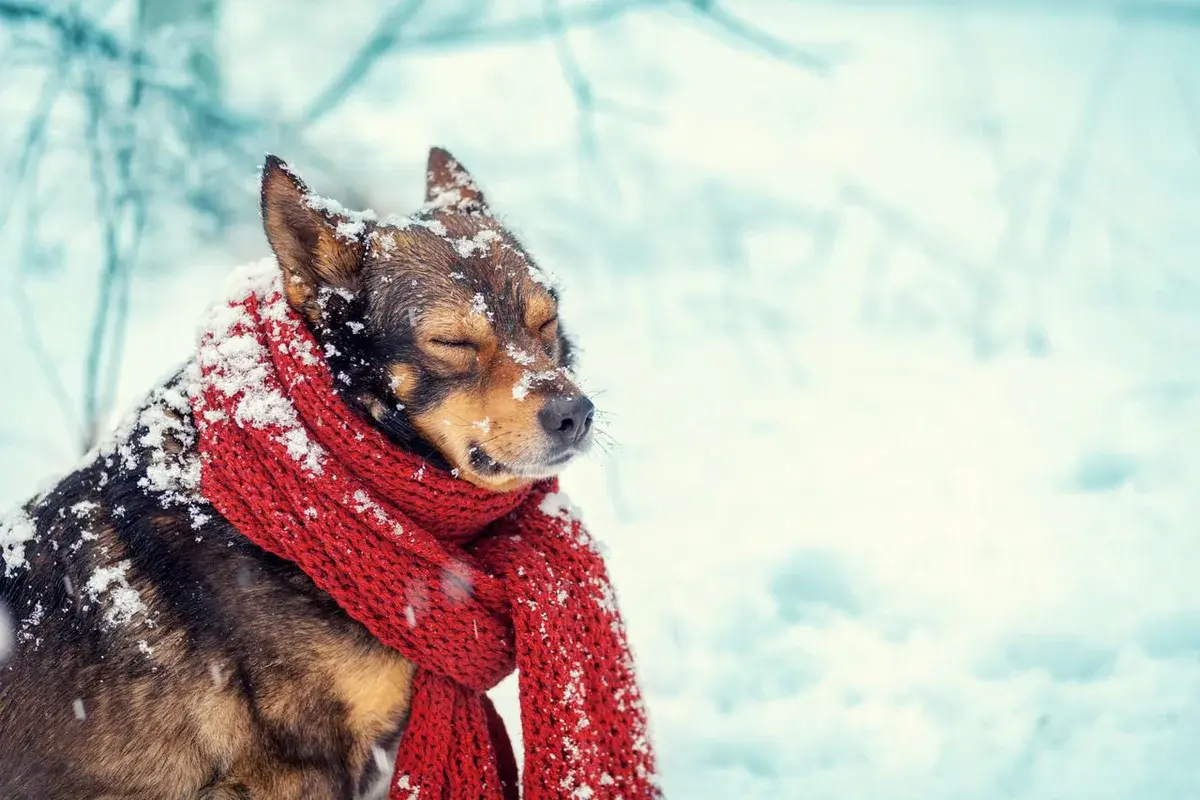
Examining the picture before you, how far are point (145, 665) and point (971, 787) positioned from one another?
89.0 inches

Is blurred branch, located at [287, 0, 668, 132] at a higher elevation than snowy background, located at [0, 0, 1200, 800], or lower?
higher

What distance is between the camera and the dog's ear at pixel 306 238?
6.82ft

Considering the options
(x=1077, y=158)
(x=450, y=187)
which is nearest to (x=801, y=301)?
(x=1077, y=158)

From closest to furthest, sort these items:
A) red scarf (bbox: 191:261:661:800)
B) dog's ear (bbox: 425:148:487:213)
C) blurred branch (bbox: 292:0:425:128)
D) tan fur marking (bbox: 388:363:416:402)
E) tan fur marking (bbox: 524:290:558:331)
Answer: red scarf (bbox: 191:261:661:800) < tan fur marking (bbox: 388:363:416:402) < tan fur marking (bbox: 524:290:558:331) < dog's ear (bbox: 425:148:487:213) < blurred branch (bbox: 292:0:425:128)

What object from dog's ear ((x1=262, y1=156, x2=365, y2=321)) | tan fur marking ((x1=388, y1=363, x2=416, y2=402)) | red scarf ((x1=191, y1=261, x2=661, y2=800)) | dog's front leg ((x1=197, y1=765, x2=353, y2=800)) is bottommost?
dog's front leg ((x1=197, y1=765, x2=353, y2=800))

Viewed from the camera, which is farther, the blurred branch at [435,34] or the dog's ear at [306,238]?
the blurred branch at [435,34]

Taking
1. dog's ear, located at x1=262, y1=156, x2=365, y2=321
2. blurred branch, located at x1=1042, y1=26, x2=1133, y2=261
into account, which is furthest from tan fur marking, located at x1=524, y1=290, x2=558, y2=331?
blurred branch, located at x1=1042, y1=26, x2=1133, y2=261

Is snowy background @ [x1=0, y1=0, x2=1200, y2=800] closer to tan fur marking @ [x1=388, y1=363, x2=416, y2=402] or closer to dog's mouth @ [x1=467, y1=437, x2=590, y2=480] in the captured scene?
dog's mouth @ [x1=467, y1=437, x2=590, y2=480]

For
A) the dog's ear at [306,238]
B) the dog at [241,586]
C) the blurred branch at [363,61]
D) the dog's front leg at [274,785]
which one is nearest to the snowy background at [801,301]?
the blurred branch at [363,61]

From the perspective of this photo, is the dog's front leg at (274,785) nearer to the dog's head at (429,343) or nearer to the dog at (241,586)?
the dog at (241,586)

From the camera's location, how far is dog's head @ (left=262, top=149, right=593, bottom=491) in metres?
2.11

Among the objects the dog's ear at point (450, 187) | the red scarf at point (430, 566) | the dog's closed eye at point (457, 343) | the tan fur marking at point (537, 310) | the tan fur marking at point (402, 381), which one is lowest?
the red scarf at point (430, 566)

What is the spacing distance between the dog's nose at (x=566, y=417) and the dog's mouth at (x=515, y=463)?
4 centimetres

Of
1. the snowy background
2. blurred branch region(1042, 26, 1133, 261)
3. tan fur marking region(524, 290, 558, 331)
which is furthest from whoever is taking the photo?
blurred branch region(1042, 26, 1133, 261)
